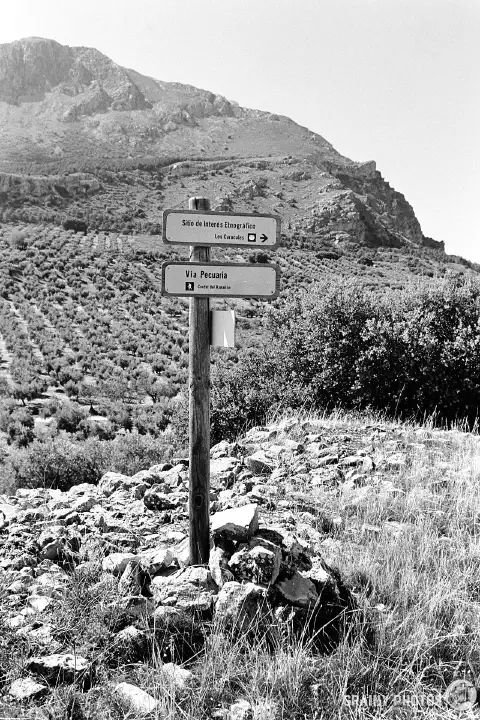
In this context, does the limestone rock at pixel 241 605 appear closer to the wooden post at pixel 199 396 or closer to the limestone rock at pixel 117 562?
the wooden post at pixel 199 396

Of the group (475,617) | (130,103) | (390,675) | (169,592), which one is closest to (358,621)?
(390,675)

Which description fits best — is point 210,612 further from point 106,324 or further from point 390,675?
point 106,324

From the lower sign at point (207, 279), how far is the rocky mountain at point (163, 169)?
58044mm

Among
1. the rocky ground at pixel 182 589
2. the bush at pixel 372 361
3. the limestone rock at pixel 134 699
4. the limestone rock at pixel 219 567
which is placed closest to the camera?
the limestone rock at pixel 134 699

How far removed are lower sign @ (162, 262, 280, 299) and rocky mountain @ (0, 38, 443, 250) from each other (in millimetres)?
58044

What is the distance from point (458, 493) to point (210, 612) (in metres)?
2.73

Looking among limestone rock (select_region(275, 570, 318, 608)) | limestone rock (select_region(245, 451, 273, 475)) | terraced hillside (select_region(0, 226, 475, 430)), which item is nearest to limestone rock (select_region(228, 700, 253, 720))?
limestone rock (select_region(275, 570, 318, 608))

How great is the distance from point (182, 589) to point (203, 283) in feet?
6.11

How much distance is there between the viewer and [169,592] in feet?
10.7

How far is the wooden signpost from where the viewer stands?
11.9ft

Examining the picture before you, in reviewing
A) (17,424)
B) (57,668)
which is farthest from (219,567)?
(17,424)

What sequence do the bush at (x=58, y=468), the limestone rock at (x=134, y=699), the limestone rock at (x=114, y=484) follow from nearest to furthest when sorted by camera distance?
the limestone rock at (x=134, y=699), the limestone rock at (x=114, y=484), the bush at (x=58, y=468)

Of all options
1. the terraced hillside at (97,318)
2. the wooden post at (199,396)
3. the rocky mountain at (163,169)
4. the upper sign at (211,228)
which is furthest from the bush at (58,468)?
the rocky mountain at (163,169)

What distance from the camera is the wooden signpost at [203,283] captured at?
3.63 metres
